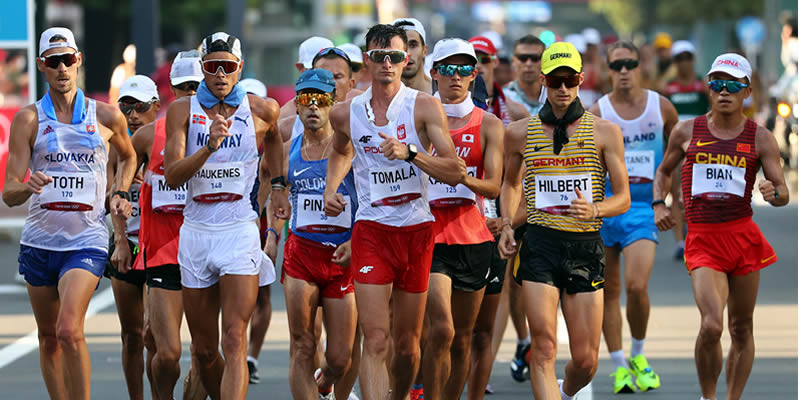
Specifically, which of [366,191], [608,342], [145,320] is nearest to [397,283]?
[366,191]

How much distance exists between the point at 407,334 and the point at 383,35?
1.65 m

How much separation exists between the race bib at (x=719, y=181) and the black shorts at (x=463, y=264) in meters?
1.45

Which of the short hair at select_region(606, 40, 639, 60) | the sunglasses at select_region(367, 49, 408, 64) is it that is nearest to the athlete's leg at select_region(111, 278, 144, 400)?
the sunglasses at select_region(367, 49, 408, 64)

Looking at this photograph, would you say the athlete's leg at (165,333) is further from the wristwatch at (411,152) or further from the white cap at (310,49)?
the white cap at (310,49)

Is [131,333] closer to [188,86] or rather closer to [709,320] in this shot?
[188,86]

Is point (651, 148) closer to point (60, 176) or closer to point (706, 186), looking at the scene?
point (706, 186)

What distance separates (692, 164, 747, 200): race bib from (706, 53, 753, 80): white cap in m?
0.57

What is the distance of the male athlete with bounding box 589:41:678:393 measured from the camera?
11.5 metres

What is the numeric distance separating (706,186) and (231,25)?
19.7 metres

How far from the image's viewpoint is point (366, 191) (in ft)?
30.3

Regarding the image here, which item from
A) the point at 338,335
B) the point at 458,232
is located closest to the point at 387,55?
the point at 458,232

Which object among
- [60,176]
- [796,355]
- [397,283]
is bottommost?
[796,355]

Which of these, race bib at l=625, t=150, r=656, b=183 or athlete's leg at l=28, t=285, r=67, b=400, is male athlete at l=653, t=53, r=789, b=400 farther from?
athlete's leg at l=28, t=285, r=67, b=400

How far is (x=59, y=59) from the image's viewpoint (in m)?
9.54
